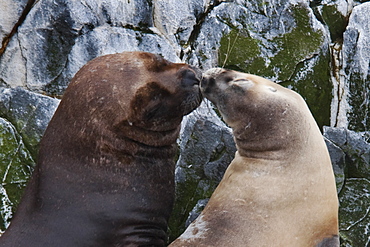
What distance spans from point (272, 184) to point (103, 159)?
4.36 feet

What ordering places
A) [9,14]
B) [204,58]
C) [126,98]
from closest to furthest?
[126,98] < [9,14] < [204,58]

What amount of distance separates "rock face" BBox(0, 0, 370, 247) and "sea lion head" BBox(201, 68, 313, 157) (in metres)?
1.52

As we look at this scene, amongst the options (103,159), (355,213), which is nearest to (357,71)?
(355,213)

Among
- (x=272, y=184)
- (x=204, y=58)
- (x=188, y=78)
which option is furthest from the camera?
(x=204, y=58)

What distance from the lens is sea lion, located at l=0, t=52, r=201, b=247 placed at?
485 cm

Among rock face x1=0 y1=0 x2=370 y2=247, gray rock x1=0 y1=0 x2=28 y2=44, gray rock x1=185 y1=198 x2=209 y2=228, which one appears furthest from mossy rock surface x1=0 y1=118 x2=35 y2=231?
gray rock x1=185 y1=198 x2=209 y2=228

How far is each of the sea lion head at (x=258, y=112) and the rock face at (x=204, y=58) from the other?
4.99 feet

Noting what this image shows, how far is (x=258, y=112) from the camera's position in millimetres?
4871

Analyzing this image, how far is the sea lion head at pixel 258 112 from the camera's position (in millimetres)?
4836

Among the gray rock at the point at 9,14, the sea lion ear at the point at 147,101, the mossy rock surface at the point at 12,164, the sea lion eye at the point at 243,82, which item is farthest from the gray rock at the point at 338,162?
the gray rock at the point at 9,14

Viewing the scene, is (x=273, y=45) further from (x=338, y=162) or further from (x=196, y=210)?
(x=196, y=210)

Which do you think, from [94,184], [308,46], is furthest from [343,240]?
[94,184]

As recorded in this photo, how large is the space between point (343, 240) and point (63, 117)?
328 centimetres

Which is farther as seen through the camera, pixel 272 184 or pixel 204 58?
pixel 204 58
